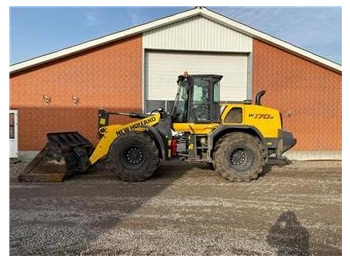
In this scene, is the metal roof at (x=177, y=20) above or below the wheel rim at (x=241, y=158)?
above

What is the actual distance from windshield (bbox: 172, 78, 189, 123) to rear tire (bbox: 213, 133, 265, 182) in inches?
52.5

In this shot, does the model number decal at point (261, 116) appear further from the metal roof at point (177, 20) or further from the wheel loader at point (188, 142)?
the metal roof at point (177, 20)

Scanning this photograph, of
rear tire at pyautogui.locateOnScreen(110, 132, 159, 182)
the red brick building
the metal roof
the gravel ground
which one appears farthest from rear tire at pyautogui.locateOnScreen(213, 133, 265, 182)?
the metal roof

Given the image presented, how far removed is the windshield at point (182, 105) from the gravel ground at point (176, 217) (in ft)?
5.69

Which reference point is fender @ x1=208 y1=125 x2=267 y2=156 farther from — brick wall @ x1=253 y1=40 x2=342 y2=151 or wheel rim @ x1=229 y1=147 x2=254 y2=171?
brick wall @ x1=253 y1=40 x2=342 y2=151

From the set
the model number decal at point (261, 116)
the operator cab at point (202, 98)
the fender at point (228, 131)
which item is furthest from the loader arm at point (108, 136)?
the model number decal at point (261, 116)

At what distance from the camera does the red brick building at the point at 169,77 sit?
13484 mm

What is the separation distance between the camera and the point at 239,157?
9.38 metres

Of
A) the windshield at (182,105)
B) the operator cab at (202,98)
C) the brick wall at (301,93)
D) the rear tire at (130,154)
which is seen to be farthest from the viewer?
the brick wall at (301,93)

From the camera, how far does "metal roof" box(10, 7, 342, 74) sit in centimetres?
1326

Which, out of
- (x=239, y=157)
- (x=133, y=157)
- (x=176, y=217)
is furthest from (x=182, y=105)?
(x=176, y=217)

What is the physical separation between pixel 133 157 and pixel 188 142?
1.63 metres

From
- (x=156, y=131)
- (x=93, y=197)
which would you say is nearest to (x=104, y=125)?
(x=156, y=131)

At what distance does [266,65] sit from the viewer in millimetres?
14805
